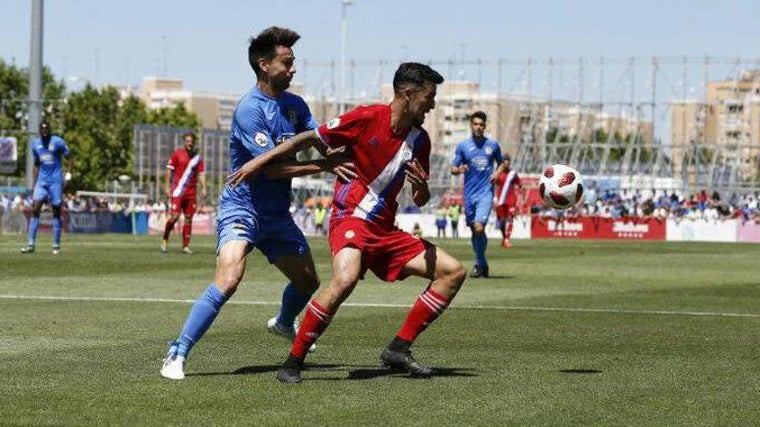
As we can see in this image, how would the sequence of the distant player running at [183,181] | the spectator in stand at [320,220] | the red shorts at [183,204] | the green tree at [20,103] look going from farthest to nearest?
the green tree at [20,103]
the spectator in stand at [320,220]
the red shorts at [183,204]
the distant player running at [183,181]

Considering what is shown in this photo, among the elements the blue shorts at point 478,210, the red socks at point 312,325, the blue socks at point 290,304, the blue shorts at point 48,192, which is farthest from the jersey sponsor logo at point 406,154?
the blue shorts at point 48,192

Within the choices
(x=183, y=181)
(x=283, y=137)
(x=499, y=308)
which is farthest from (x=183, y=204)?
(x=283, y=137)

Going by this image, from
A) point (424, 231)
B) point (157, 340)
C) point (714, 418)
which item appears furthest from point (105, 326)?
point (424, 231)

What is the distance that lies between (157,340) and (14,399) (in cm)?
377

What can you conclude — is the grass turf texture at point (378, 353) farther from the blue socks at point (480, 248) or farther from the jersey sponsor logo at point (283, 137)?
the jersey sponsor logo at point (283, 137)

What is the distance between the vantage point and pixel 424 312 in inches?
403

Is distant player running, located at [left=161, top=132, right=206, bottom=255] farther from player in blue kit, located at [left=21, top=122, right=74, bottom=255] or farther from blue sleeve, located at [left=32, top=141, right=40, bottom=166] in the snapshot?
blue sleeve, located at [left=32, top=141, right=40, bottom=166]

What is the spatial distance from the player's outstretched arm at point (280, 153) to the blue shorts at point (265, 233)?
0.47m

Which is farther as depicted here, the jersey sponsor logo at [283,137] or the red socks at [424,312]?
the jersey sponsor logo at [283,137]

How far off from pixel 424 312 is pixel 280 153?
141 centimetres

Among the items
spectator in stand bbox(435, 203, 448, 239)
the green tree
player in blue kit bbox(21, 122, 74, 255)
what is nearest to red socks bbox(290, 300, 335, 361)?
player in blue kit bbox(21, 122, 74, 255)

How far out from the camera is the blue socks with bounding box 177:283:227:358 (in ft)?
32.1

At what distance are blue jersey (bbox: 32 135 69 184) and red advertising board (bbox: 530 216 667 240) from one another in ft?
114

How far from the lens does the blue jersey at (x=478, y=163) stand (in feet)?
76.9
